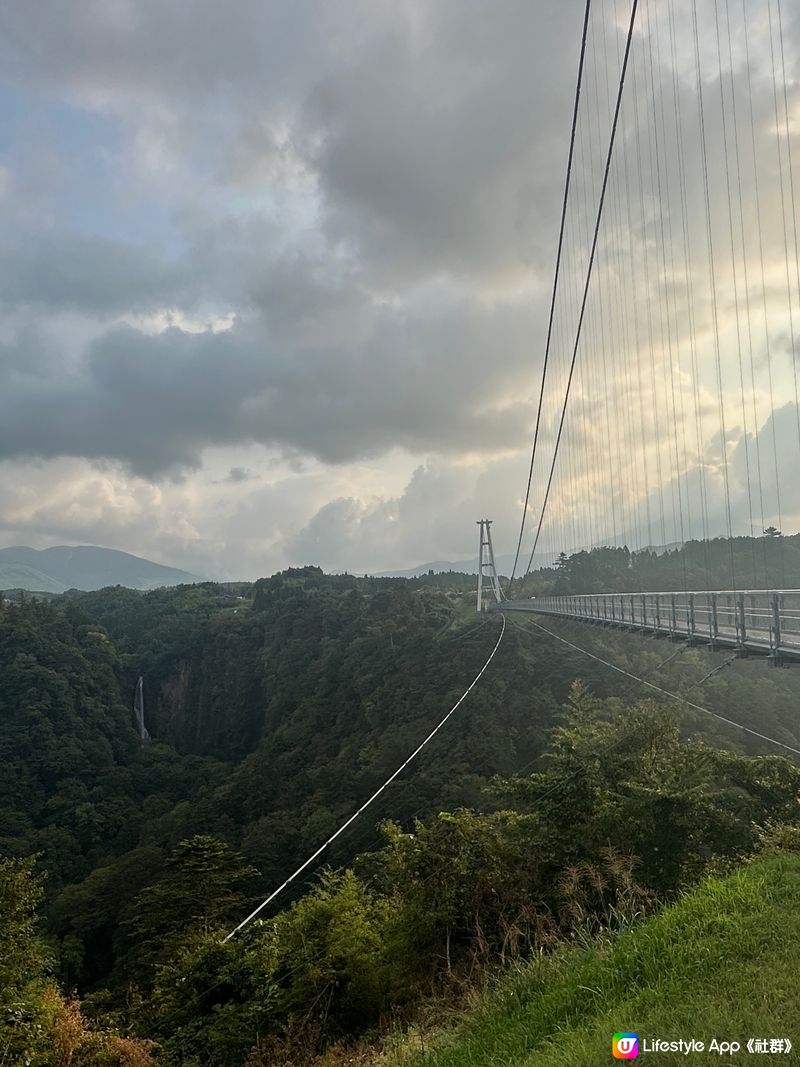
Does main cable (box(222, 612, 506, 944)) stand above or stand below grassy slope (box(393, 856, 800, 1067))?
below

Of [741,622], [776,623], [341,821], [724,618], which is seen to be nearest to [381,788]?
[341,821]

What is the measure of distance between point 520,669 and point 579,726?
20247 millimetres

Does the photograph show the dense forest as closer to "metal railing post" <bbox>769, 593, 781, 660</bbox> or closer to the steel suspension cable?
the steel suspension cable

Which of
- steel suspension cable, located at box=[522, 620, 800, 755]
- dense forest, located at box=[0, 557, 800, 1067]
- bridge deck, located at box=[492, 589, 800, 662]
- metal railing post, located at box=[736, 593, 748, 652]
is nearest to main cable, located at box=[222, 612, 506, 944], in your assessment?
dense forest, located at box=[0, 557, 800, 1067]

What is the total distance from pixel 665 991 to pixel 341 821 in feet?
79.5

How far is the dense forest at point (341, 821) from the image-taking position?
26.9ft

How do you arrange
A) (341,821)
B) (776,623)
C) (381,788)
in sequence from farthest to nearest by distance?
(341,821), (381,788), (776,623)

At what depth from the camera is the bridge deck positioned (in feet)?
30.7

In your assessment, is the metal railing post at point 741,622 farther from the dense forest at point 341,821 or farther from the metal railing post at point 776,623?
the dense forest at point 341,821

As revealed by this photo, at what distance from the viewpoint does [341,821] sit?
2616 centimetres

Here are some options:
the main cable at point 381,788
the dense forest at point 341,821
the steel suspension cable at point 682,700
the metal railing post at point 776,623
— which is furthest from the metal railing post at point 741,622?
the steel suspension cable at point 682,700

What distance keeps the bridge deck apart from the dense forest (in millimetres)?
1149

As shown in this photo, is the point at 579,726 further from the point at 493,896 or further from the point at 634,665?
the point at 634,665

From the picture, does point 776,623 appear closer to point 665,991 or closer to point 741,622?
point 741,622
